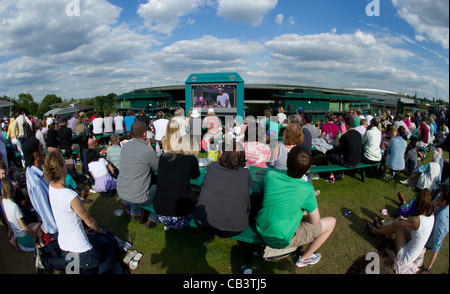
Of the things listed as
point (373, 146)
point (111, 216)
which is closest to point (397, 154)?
point (373, 146)

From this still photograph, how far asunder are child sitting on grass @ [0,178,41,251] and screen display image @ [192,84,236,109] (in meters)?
11.4

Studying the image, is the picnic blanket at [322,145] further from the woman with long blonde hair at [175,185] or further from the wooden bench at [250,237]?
the woman with long blonde hair at [175,185]

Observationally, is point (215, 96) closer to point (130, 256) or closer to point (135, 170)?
point (135, 170)

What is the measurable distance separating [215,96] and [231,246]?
1132cm

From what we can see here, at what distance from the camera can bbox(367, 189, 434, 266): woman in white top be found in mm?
2592

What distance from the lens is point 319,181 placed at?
5863mm

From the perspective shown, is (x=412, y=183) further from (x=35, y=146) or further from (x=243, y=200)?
(x=35, y=146)

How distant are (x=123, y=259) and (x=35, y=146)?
13.1 ft

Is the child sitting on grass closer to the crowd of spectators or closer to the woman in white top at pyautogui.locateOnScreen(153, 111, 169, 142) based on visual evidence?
the crowd of spectators

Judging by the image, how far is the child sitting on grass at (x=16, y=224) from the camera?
3125 mm

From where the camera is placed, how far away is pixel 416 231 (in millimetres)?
2666

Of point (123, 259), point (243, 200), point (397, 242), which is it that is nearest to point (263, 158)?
point (243, 200)

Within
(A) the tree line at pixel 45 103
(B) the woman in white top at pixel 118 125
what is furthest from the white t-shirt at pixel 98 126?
(A) the tree line at pixel 45 103
